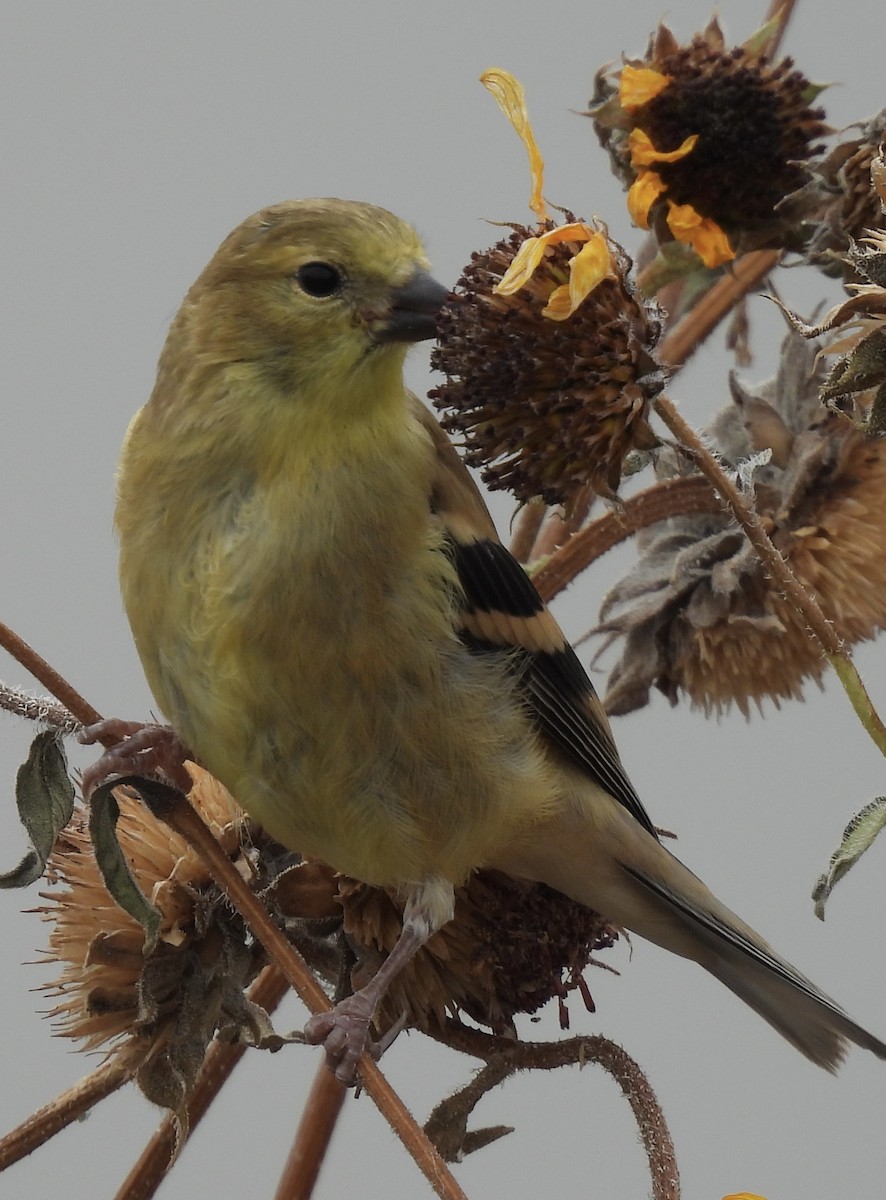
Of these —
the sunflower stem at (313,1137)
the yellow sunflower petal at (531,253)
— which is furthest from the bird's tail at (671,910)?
the yellow sunflower petal at (531,253)

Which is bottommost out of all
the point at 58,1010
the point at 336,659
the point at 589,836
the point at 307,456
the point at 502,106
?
the point at 589,836

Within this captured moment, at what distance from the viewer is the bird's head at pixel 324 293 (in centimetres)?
92

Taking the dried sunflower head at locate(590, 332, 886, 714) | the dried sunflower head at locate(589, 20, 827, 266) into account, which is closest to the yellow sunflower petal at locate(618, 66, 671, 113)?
the dried sunflower head at locate(589, 20, 827, 266)

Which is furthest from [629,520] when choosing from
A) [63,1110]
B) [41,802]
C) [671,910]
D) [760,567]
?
[63,1110]

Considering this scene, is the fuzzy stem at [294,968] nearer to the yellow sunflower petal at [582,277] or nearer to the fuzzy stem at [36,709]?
the fuzzy stem at [36,709]

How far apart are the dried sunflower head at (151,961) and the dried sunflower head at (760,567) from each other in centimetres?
37

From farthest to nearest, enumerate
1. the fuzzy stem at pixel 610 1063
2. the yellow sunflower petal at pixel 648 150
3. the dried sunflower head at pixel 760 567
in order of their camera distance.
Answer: the dried sunflower head at pixel 760 567 < the yellow sunflower petal at pixel 648 150 < the fuzzy stem at pixel 610 1063

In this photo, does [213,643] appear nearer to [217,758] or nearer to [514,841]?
[217,758]

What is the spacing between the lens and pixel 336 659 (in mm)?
957

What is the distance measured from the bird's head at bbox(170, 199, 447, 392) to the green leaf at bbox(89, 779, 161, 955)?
0.92 feet

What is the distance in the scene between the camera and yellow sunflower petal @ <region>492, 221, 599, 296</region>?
2.58 ft

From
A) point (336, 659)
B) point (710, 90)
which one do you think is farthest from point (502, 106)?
point (336, 659)

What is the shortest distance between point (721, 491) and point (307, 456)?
27 cm

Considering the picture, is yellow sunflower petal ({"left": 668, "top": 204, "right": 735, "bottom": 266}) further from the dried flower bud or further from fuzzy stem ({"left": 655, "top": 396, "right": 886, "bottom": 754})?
fuzzy stem ({"left": 655, "top": 396, "right": 886, "bottom": 754})
